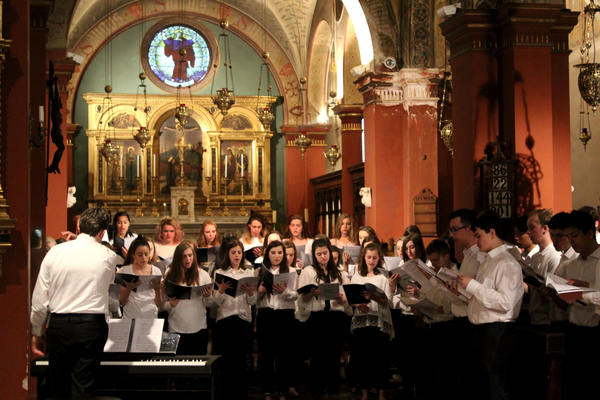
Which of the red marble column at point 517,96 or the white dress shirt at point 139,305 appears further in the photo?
the red marble column at point 517,96

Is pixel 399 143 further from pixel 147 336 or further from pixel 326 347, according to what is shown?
pixel 147 336

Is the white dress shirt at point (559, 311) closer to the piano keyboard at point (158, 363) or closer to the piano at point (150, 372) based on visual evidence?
the piano at point (150, 372)

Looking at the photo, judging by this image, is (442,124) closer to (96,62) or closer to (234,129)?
(234,129)

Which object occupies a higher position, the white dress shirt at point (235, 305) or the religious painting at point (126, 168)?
the religious painting at point (126, 168)

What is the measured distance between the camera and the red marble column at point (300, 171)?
67.6 feet

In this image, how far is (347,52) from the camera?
49.4 feet

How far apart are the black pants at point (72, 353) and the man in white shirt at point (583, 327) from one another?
3.16 meters

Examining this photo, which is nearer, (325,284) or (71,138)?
(325,284)

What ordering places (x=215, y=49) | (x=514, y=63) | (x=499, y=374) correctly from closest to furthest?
1. (x=499, y=374)
2. (x=514, y=63)
3. (x=215, y=49)

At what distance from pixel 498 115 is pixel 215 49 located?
13.5 meters

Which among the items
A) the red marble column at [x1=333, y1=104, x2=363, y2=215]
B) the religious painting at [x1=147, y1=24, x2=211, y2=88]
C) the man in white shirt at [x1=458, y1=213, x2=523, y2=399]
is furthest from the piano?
the religious painting at [x1=147, y1=24, x2=211, y2=88]

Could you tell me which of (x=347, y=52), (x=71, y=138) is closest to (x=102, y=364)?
(x=347, y=52)

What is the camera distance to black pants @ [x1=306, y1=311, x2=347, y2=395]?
682 cm

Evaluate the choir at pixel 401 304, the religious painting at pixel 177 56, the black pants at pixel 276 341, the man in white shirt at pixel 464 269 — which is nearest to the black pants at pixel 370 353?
the choir at pixel 401 304
